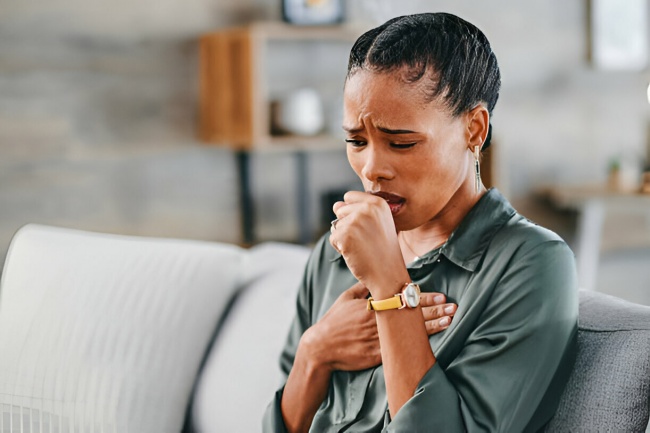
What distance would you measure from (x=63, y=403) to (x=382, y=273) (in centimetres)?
82

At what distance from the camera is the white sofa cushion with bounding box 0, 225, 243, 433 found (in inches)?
61.7

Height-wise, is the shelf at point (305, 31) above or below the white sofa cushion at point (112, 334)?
above

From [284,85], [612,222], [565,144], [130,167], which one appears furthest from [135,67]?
[612,222]

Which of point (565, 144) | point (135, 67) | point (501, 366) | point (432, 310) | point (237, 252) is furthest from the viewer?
point (565, 144)

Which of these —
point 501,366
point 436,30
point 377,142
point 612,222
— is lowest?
point 612,222

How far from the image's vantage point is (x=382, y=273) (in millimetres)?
1063

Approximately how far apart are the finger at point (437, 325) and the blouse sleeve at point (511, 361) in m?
0.06

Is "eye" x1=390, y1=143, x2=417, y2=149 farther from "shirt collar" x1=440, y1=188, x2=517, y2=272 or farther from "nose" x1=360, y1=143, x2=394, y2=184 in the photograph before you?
"shirt collar" x1=440, y1=188, x2=517, y2=272

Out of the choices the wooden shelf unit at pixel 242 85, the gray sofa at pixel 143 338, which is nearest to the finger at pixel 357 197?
the gray sofa at pixel 143 338

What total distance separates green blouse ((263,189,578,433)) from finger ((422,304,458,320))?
0.02 metres

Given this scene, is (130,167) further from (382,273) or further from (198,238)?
(382,273)

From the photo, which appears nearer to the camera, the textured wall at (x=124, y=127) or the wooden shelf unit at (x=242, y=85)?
the textured wall at (x=124, y=127)

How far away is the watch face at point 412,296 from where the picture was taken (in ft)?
3.45

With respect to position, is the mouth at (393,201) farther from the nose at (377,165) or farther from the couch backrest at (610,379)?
the couch backrest at (610,379)
